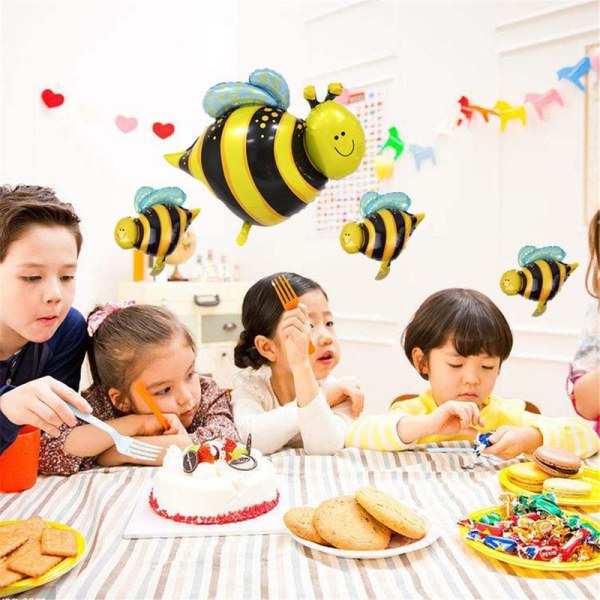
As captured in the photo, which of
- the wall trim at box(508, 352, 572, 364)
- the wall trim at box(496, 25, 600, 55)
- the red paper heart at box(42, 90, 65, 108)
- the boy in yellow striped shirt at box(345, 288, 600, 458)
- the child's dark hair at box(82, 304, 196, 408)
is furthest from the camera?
the red paper heart at box(42, 90, 65, 108)

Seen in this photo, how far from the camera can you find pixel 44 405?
2.83 ft

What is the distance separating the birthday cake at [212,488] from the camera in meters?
0.84

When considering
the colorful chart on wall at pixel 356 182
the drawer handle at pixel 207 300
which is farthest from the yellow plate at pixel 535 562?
the drawer handle at pixel 207 300

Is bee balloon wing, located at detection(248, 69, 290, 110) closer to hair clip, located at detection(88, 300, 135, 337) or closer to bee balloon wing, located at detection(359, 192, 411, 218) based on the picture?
bee balloon wing, located at detection(359, 192, 411, 218)

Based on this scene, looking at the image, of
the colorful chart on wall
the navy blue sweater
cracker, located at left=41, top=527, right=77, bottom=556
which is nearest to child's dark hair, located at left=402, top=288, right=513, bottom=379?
A: the navy blue sweater

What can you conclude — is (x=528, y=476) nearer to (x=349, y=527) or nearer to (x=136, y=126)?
(x=349, y=527)

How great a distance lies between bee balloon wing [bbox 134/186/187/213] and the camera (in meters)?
1.16

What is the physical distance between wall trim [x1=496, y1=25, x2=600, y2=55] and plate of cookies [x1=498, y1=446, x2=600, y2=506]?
2.24 m

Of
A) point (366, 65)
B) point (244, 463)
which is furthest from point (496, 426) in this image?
point (366, 65)

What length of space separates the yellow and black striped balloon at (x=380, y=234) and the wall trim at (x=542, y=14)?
6.69 ft

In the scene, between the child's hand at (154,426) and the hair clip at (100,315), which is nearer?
the child's hand at (154,426)

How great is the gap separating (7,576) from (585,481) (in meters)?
0.86

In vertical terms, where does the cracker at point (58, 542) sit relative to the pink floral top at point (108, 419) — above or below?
above

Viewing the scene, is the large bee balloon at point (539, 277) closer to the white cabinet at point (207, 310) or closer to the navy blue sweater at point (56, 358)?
the navy blue sweater at point (56, 358)
